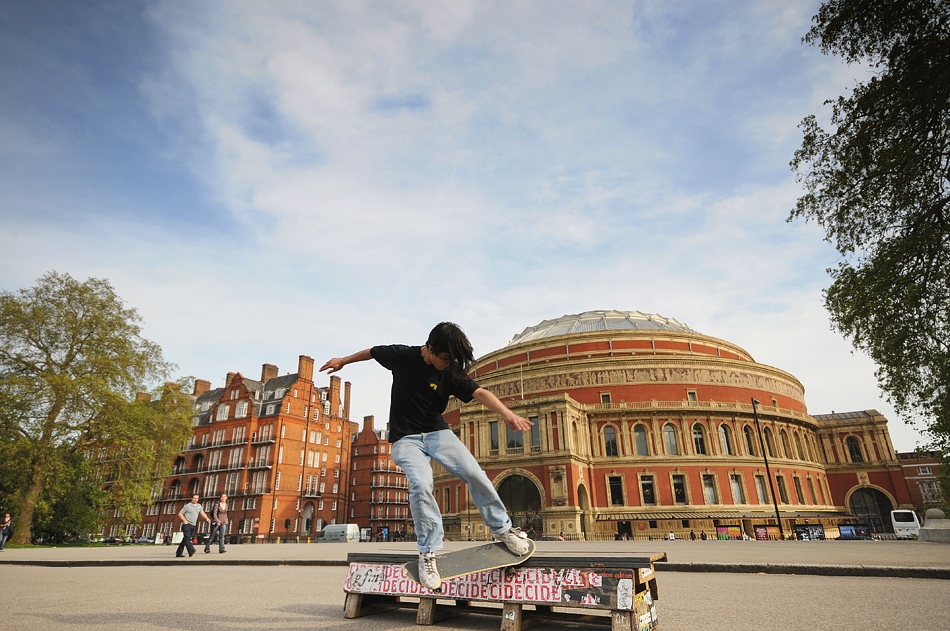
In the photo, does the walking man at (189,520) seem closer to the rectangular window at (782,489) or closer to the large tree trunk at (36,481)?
the large tree trunk at (36,481)

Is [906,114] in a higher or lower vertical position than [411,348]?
higher

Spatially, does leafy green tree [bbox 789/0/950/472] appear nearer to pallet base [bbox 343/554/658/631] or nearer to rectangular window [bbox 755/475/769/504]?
pallet base [bbox 343/554/658/631]

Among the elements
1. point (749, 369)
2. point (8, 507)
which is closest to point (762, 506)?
point (749, 369)

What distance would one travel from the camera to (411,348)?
446cm

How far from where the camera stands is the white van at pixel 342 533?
42.5 meters

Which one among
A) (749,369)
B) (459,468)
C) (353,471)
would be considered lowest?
(459,468)

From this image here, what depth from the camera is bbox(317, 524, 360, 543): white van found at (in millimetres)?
42500

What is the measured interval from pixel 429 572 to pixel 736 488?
41.9 metres

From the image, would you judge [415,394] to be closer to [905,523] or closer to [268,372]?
[905,523]

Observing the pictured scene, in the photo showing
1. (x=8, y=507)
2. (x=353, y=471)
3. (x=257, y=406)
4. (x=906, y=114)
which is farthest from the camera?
(x=353, y=471)

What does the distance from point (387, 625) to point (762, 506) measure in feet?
138

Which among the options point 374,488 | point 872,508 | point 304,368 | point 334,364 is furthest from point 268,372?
point 872,508

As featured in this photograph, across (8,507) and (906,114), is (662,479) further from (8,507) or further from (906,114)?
(8,507)

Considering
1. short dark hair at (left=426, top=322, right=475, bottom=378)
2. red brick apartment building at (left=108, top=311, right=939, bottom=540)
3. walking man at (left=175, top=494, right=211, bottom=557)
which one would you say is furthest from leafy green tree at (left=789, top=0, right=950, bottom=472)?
red brick apartment building at (left=108, top=311, right=939, bottom=540)
